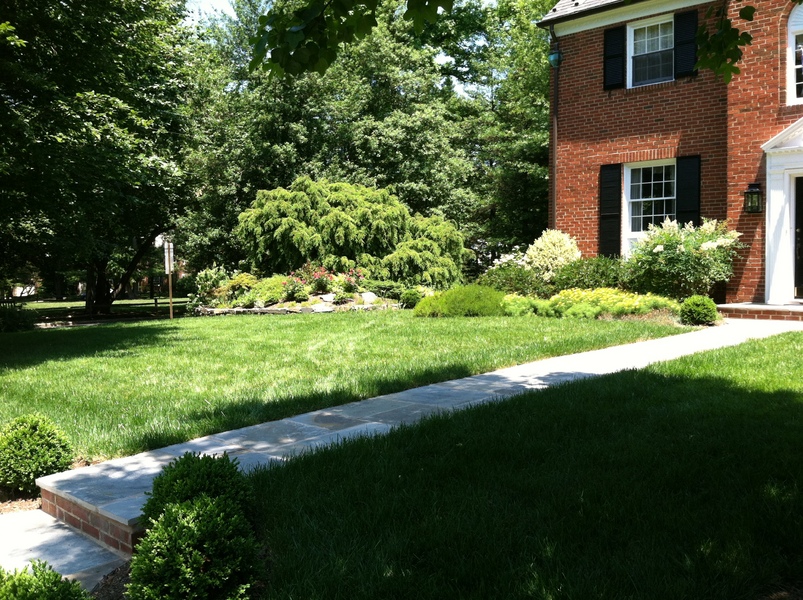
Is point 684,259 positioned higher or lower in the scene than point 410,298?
higher

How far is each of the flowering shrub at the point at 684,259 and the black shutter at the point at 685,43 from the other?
11.2ft

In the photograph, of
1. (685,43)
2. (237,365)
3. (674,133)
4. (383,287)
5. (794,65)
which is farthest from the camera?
(383,287)

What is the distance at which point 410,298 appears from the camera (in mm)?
17078

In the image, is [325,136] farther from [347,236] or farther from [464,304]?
[464,304]

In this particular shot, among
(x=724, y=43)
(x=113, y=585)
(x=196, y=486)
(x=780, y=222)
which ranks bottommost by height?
(x=113, y=585)

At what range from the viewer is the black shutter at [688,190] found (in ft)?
47.5

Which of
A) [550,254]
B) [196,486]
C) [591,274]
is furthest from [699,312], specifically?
[196,486]

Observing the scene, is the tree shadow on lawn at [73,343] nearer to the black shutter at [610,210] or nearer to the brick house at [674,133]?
the black shutter at [610,210]

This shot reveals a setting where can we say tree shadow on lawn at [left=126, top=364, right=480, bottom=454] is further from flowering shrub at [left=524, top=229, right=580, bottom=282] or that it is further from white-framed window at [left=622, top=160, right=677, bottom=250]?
white-framed window at [left=622, top=160, right=677, bottom=250]

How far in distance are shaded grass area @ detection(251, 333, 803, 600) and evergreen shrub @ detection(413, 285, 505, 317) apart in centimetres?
822

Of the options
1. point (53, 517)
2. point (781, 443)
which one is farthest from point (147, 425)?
point (781, 443)

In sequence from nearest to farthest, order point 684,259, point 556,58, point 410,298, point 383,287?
point 684,259 < point 556,58 < point 410,298 < point 383,287

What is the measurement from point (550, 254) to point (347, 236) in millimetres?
6195

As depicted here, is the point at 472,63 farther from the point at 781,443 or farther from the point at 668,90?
the point at 781,443
